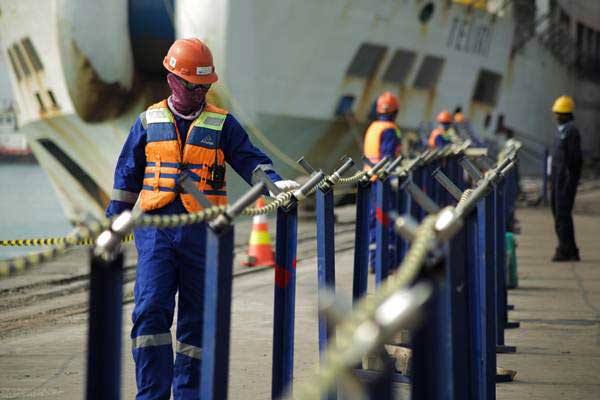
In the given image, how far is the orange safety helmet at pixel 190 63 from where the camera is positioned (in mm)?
5340

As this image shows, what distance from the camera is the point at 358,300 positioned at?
6547mm

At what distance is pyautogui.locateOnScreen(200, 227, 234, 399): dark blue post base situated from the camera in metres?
3.70

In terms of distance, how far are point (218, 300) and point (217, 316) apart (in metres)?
0.05

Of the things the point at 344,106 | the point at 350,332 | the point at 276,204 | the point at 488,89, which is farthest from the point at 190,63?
the point at 488,89

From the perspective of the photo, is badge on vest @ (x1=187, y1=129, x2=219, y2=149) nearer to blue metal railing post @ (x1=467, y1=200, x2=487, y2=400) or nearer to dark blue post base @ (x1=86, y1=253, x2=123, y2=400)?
blue metal railing post @ (x1=467, y1=200, x2=487, y2=400)

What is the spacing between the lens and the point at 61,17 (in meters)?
24.1

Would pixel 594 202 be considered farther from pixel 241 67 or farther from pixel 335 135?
pixel 241 67

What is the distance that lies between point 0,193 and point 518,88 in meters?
44.3

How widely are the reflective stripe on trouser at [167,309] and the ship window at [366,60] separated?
21.5m

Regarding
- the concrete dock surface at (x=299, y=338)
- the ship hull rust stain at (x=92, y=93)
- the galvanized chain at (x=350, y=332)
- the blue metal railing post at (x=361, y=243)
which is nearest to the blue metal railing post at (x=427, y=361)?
the galvanized chain at (x=350, y=332)

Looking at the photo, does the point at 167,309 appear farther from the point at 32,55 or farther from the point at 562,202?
the point at 32,55

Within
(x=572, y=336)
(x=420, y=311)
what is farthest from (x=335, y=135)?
(x=420, y=311)

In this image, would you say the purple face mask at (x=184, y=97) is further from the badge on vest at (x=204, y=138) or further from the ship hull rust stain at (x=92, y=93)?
the ship hull rust stain at (x=92, y=93)

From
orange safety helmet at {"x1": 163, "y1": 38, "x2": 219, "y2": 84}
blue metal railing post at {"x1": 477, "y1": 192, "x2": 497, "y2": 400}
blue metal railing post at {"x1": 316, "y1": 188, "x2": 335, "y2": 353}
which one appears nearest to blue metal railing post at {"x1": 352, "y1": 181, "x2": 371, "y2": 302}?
blue metal railing post at {"x1": 477, "y1": 192, "x2": 497, "y2": 400}
